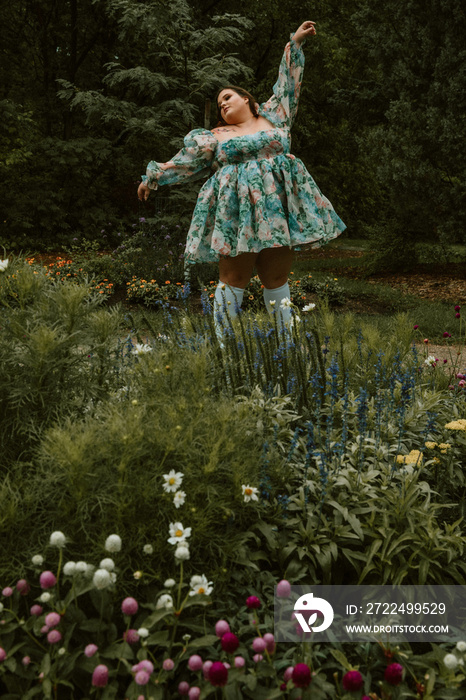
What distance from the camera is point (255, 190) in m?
3.76

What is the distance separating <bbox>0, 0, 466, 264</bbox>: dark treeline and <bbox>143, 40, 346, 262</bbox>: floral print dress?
3.77 meters

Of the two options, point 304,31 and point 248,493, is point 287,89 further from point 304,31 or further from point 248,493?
point 248,493

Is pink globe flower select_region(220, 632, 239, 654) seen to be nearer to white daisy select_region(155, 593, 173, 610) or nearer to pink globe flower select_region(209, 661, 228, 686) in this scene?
pink globe flower select_region(209, 661, 228, 686)

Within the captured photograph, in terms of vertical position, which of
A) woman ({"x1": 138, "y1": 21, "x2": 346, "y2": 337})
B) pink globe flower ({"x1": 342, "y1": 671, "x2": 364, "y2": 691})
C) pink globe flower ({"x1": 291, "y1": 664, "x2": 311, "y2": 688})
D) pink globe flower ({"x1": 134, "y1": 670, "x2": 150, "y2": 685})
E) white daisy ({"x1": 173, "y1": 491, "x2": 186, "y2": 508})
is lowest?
pink globe flower ({"x1": 342, "y1": 671, "x2": 364, "y2": 691})

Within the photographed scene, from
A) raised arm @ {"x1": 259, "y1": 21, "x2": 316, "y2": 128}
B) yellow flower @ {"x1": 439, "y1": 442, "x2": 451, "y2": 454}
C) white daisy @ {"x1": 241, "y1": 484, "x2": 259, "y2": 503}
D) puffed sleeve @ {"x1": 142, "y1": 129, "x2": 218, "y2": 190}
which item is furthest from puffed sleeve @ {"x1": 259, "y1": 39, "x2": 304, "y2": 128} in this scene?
white daisy @ {"x1": 241, "y1": 484, "x2": 259, "y2": 503}

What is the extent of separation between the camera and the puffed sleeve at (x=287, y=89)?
12.8 ft

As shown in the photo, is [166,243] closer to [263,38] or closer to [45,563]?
[45,563]

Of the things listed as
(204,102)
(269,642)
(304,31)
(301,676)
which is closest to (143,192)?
(304,31)

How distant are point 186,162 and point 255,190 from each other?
577 millimetres

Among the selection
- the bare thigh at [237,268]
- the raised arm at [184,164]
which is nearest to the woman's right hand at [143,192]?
the raised arm at [184,164]

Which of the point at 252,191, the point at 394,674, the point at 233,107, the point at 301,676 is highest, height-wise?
the point at 233,107

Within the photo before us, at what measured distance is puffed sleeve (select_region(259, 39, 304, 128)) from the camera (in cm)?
392

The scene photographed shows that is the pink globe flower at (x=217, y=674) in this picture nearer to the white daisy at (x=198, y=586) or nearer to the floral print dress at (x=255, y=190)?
the white daisy at (x=198, y=586)

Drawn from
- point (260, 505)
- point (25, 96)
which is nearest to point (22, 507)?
point (260, 505)
